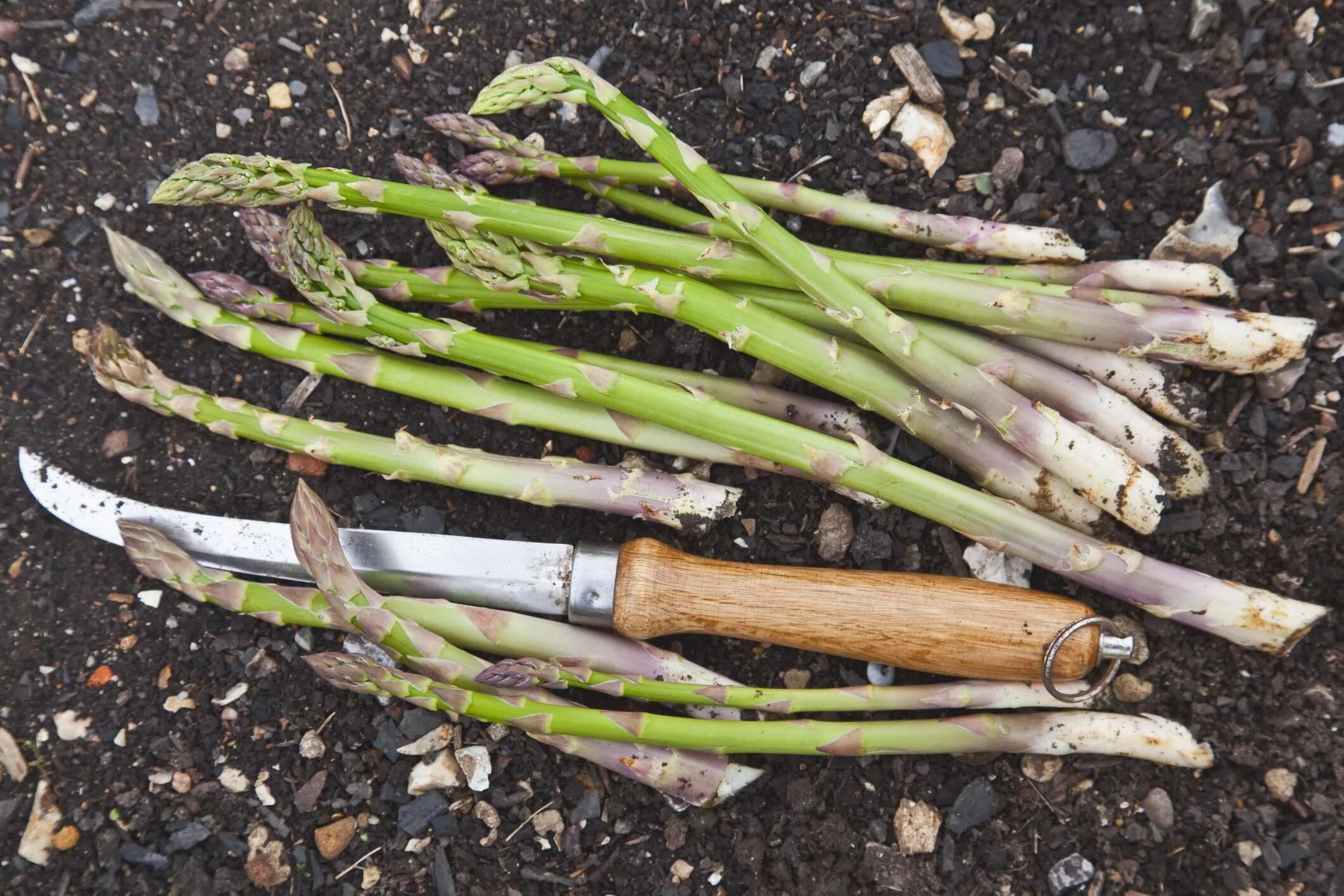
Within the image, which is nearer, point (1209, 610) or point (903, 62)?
point (1209, 610)

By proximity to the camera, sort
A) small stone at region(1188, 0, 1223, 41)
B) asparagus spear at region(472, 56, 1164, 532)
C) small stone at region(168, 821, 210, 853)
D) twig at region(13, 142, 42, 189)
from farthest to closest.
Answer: twig at region(13, 142, 42, 189) → small stone at region(1188, 0, 1223, 41) → small stone at region(168, 821, 210, 853) → asparagus spear at region(472, 56, 1164, 532)

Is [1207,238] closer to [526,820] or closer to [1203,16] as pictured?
[1203,16]

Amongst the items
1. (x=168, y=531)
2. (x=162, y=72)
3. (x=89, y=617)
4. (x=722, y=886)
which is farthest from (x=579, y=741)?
(x=162, y=72)

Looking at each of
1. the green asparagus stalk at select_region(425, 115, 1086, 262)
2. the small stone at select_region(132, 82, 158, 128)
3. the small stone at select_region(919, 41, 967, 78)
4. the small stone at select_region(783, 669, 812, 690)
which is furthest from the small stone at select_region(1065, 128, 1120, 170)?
the small stone at select_region(132, 82, 158, 128)

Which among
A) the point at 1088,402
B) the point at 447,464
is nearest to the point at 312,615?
the point at 447,464

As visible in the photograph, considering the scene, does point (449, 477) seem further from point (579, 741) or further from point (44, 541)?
point (44, 541)

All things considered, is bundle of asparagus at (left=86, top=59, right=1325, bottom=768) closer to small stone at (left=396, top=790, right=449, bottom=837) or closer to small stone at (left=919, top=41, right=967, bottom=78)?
small stone at (left=396, top=790, right=449, bottom=837)

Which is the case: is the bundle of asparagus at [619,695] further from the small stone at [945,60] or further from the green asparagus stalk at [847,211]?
the small stone at [945,60]
